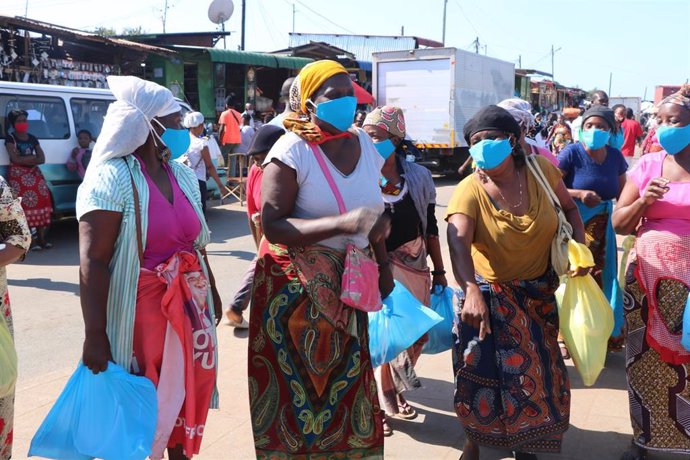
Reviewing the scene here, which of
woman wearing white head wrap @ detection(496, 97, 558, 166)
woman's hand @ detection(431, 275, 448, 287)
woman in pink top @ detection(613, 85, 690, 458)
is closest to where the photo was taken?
woman in pink top @ detection(613, 85, 690, 458)

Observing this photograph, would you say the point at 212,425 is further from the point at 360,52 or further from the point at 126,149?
the point at 360,52

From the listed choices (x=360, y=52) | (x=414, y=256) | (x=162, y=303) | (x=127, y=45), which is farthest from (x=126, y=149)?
(x=360, y=52)

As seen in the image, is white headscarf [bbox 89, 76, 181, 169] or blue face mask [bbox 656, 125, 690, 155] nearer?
white headscarf [bbox 89, 76, 181, 169]

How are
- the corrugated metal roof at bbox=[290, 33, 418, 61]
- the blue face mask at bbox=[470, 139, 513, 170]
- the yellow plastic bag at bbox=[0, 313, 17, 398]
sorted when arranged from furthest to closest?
the corrugated metal roof at bbox=[290, 33, 418, 61], the blue face mask at bbox=[470, 139, 513, 170], the yellow plastic bag at bbox=[0, 313, 17, 398]

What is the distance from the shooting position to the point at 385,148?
12.8 feet

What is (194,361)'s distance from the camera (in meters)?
2.89

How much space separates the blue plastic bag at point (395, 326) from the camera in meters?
3.26

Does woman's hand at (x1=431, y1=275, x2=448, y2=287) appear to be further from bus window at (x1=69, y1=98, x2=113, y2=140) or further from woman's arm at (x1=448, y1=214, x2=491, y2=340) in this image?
bus window at (x1=69, y1=98, x2=113, y2=140)

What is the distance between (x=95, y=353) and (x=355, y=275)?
1011mm

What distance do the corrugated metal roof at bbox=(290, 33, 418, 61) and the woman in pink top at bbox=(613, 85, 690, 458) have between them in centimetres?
3119

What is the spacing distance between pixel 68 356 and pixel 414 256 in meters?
2.85

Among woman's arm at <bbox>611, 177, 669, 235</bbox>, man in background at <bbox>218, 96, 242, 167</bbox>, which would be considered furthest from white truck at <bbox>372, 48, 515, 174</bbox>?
woman's arm at <bbox>611, 177, 669, 235</bbox>

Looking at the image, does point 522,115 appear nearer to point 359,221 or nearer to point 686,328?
point 686,328

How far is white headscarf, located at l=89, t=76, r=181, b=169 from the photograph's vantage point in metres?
2.70
